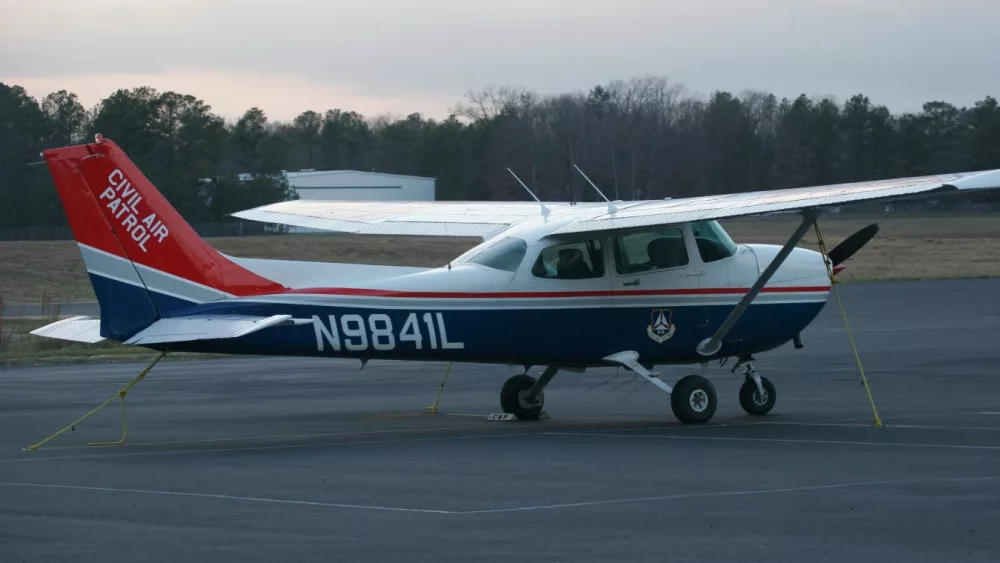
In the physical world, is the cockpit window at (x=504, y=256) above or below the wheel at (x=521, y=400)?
above

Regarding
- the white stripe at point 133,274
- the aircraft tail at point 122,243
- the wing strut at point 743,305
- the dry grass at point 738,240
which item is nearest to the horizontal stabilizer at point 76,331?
the aircraft tail at point 122,243

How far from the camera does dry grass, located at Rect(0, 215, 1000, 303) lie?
49.1 meters

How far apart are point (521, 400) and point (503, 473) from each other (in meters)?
4.18

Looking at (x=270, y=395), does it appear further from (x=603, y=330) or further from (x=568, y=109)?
(x=568, y=109)

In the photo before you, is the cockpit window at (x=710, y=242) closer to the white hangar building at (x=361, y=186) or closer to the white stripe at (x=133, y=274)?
the white stripe at (x=133, y=274)

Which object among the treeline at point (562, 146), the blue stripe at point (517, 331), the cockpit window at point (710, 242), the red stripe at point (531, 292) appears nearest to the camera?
the blue stripe at point (517, 331)

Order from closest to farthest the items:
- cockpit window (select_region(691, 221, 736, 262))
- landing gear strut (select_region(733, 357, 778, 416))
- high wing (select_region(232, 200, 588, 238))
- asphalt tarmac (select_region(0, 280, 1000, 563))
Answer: asphalt tarmac (select_region(0, 280, 1000, 563)) → cockpit window (select_region(691, 221, 736, 262)) → landing gear strut (select_region(733, 357, 778, 416)) → high wing (select_region(232, 200, 588, 238))

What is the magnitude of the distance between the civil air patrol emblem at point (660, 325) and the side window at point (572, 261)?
757mm

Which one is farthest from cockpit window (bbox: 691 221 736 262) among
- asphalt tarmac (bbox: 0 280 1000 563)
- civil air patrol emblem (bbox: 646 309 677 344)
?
asphalt tarmac (bbox: 0 280 1000 563)

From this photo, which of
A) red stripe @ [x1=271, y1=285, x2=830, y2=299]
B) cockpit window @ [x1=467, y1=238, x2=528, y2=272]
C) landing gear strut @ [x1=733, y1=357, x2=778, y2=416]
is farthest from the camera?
landing gear strut @ [x1=733, y1=357, x2=778, y2=416]

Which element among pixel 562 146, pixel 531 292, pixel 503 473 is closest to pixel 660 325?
pixel 531 292

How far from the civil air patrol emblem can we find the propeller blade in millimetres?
2127

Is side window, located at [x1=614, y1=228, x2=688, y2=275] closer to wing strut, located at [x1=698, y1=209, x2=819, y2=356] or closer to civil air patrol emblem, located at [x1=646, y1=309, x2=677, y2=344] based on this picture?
civil air patrol emblem, located at [x1=646, y1=309, x2=677, y2=344]

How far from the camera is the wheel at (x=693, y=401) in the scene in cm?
1401
